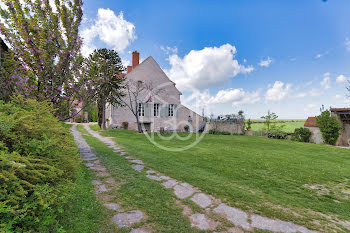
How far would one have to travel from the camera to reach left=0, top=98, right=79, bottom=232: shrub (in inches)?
54.4

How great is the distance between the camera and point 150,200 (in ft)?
10.6

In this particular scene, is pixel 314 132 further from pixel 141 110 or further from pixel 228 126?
pixel 141 110

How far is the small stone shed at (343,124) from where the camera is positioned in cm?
1590

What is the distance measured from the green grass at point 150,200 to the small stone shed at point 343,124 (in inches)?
802

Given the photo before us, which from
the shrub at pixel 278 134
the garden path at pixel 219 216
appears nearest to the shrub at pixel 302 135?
the shrub at pixel 278 134

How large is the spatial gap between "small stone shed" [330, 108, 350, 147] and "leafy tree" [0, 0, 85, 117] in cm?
2191

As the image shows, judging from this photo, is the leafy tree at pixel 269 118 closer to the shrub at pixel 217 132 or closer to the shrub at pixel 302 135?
the shrub at pixel 302 135

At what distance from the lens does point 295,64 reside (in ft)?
49.7

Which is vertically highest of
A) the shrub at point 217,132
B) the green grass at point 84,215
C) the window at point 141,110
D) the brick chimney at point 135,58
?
the brick chimney at point 135,58

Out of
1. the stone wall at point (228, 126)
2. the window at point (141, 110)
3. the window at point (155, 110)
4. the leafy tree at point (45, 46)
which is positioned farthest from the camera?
the stone wall at point (228, 126)

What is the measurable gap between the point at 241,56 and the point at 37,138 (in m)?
19.1

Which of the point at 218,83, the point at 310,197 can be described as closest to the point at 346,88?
the point at 218,83

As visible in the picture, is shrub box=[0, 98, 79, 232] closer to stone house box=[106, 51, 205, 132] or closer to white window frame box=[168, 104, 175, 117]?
stone house box=[106, 51, 205, 132]

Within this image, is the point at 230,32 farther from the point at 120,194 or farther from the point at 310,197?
the point at 120,194
